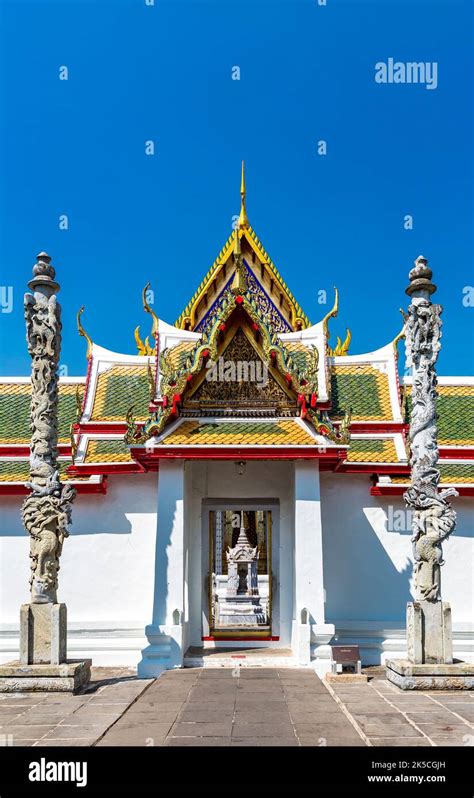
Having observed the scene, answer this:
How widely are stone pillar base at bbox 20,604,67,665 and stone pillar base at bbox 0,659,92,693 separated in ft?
0.41

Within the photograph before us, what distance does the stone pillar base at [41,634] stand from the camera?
8.13m

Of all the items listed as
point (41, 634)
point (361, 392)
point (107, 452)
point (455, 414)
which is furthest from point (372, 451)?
point (41, 634)

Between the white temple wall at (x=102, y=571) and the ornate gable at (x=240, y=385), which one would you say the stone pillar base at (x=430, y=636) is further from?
the white temple wall at (x=102, y=571)

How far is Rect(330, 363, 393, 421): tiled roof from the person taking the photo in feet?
40.2

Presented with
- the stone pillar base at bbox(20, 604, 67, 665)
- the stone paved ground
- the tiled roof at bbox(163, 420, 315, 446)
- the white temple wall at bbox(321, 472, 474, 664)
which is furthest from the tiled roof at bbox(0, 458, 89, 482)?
the white temple wall at bbox(321, 472, 474, 664)

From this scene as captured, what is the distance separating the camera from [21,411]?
41.6ft

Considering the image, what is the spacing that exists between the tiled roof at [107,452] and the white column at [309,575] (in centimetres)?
283

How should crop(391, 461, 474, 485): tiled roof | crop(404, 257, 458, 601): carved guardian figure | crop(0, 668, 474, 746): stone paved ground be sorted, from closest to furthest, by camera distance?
crop(0, 668, 474, 746): stone paved ground, crop(404, 257, 458, 601): carved guardian figure, crop(391, 461, 474, 485): tiled roof

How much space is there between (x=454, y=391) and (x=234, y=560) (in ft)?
33.7

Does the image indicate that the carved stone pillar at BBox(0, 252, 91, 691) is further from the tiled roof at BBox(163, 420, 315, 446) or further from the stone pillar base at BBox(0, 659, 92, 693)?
the tiled roof at BBox(163, 420, 315, 446)

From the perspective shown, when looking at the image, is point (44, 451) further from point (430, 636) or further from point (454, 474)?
point (454, 474)
